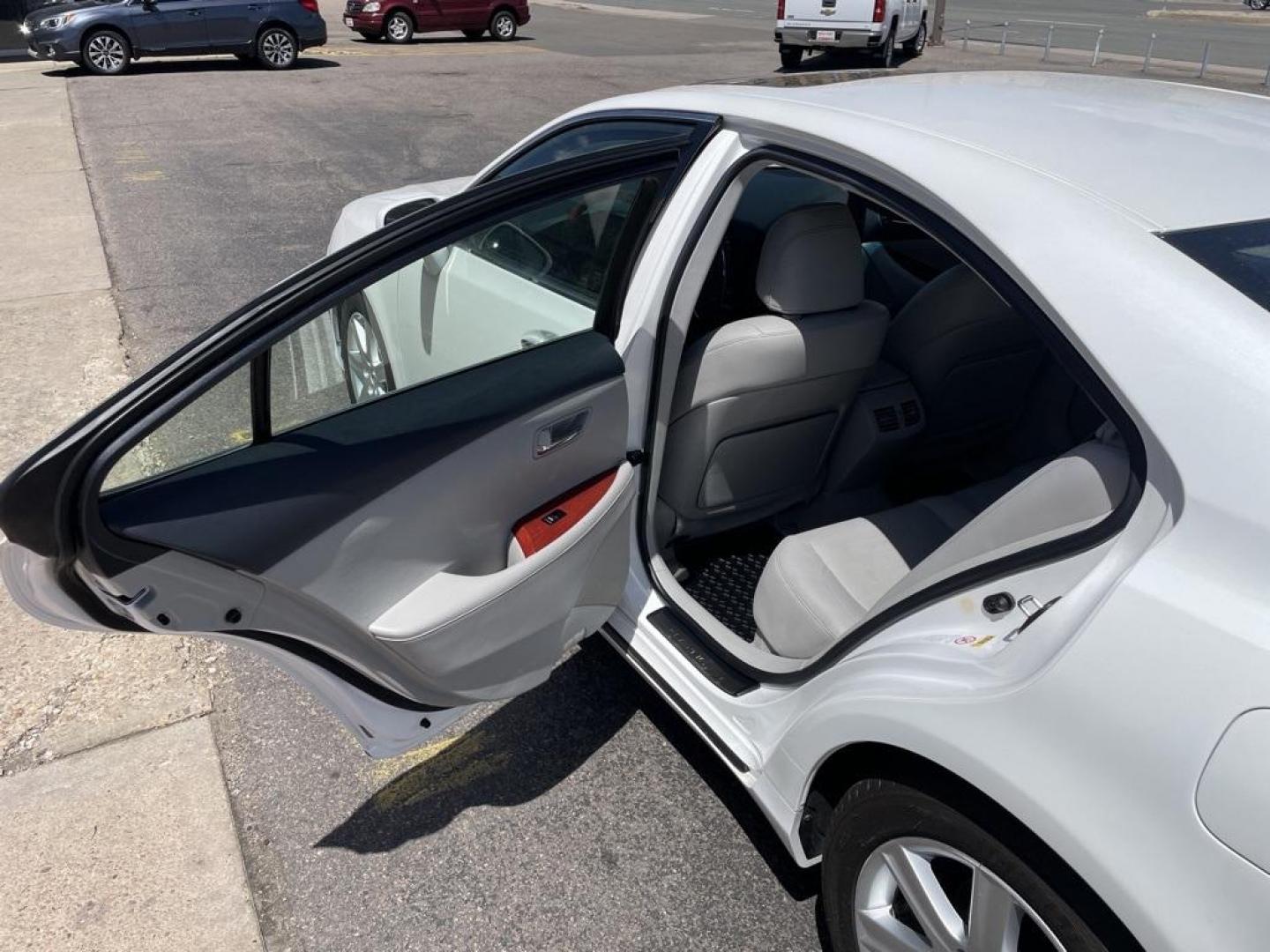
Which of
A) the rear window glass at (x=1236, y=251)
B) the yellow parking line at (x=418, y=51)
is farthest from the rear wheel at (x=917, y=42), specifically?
the rear window glass at (x=1236, y=251)

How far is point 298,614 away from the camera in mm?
1961

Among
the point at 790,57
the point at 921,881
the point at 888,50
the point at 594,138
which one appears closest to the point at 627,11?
the point at 790,57

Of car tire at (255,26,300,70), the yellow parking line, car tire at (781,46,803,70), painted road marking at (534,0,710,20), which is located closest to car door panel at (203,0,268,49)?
car tire at (255,26,300,70)

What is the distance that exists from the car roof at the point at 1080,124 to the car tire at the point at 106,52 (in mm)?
15174

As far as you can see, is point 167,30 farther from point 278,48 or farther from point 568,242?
point 568,242

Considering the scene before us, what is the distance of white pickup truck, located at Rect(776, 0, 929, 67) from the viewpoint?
16062 millimetres

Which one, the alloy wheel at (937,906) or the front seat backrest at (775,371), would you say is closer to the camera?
the alloy wheel at (937,906)

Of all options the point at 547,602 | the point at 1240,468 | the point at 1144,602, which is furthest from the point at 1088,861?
the point at 547,602

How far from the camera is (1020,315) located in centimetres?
164

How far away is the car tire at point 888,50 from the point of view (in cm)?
1666

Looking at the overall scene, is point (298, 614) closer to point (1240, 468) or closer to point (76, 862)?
point (76, 862)

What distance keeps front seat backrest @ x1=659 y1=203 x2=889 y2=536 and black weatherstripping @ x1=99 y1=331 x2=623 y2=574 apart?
0.45 m

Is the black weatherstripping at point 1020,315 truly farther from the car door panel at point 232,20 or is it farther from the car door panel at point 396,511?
the car door panel at point 232,20

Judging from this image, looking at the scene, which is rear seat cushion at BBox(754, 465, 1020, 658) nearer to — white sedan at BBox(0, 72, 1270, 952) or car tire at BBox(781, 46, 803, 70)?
white sedan at BBox(0, 72, 1270, 952)
